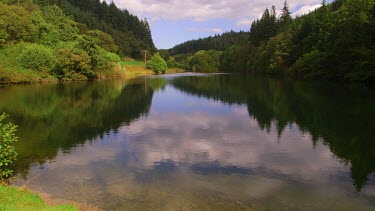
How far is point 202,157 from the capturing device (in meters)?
17.6

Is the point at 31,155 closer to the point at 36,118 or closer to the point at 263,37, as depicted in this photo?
the point at 36,118

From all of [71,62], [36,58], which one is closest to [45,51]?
[36,58]

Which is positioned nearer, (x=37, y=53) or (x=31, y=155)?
(x=31, y=155)

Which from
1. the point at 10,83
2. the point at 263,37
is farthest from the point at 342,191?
the point at 263,37

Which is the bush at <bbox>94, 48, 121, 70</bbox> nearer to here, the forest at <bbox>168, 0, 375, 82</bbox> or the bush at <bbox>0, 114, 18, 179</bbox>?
the forest at <bbox>168, 0, 375, 82</bbox>

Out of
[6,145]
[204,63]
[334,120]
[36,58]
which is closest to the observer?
[6,145]

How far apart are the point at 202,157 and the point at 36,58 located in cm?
5838

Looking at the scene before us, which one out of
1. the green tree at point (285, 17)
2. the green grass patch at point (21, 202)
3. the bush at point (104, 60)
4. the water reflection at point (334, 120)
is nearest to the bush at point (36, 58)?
the bush at point (104, 60)

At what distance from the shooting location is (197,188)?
43.3ft

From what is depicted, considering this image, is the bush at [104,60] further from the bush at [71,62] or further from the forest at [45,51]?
the bush at [71,62]

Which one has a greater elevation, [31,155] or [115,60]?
[115,60]

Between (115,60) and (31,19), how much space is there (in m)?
22.4

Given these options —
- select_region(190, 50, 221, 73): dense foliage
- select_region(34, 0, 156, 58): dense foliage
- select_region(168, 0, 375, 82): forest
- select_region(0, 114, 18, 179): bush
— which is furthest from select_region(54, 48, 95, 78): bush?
select_region(190, 50, 221, 73): dense foliage

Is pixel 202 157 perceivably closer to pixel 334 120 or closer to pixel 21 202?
pixel 21 202
